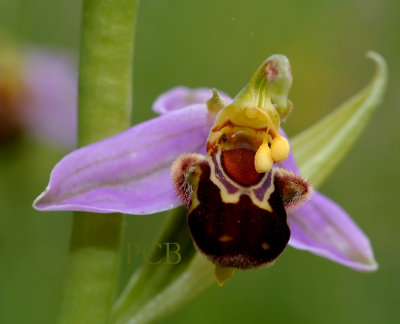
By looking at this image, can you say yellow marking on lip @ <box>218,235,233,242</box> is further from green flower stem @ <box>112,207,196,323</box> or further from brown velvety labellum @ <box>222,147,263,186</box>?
green flower stem @ <box>112,207,196,323</box>

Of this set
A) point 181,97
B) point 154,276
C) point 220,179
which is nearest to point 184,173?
point 220,179

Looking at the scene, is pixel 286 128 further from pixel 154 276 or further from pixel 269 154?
pixel 269 154

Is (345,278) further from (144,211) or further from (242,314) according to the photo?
(144,211)

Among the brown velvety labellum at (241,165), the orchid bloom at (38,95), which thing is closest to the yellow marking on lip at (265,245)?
the brown velvety labellum at (241,165)

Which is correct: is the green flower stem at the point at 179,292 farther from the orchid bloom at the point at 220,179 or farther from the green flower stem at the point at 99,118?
the orchid bloom at the point at 220,179

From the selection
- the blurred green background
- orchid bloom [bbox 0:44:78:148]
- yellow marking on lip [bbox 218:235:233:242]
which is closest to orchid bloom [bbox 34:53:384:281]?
yellow marking on lip [bbox 218:235:233:242]

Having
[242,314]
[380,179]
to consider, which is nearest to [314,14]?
[380,179]
